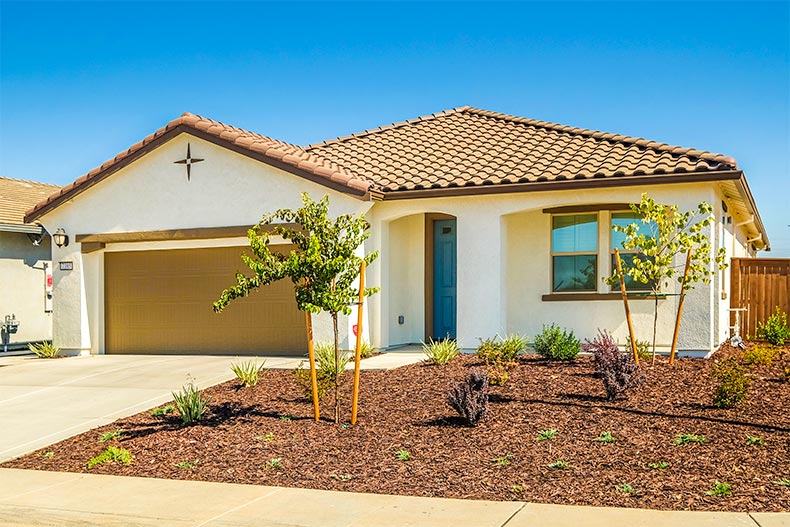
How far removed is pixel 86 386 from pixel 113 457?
5.02 meters

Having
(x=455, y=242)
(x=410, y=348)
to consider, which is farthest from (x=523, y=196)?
(x=410, y=348)

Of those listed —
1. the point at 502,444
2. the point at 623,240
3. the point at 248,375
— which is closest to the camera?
the point at 502,444

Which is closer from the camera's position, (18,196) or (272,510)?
(272,510)

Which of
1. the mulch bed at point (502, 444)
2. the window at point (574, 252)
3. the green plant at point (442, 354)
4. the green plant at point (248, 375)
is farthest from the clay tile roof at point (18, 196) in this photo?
the window at point (574, 252)

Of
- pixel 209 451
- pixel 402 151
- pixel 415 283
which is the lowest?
pixel 209 451

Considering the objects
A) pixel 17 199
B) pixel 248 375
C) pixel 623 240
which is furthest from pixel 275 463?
pixel 17 199

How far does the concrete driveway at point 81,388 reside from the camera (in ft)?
38.1

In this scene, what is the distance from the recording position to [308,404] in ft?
38.5

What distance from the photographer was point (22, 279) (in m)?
22.2

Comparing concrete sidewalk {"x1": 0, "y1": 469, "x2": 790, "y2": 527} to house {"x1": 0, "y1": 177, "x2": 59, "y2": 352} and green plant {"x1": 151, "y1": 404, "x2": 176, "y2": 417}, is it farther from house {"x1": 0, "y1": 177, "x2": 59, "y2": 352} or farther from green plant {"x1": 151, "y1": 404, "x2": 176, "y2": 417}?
house {"x1": 0, "y1": 177, "x2": 59, "y2": 352}

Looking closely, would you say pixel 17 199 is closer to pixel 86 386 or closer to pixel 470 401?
pixel 86 386

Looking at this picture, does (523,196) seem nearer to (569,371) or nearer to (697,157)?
(697,157)

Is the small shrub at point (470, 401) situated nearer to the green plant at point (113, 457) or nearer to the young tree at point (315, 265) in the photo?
the young tree at point (315, 265)

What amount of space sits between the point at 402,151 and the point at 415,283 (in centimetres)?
305
